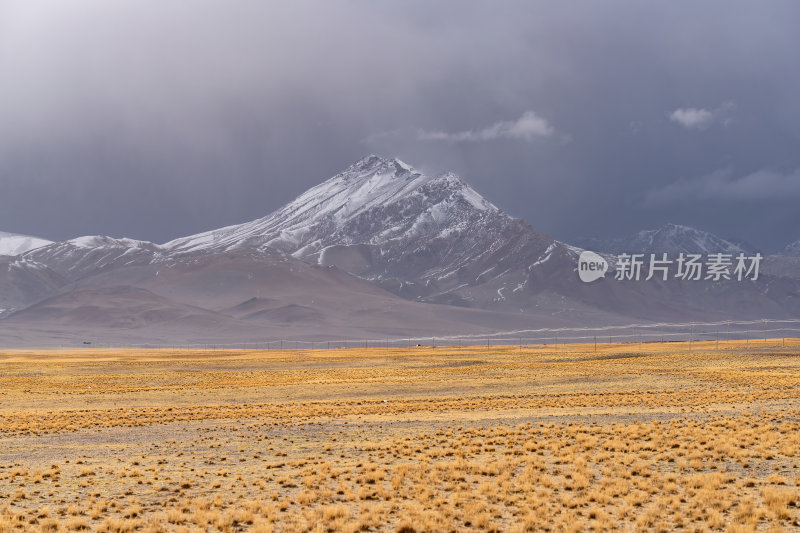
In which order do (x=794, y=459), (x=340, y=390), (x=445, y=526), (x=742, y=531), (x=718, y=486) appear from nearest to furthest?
(x=742, y=531) < (x=445, y=526) < (x=718, y=486) < (x=794, y=459) < (x=340, y=390)

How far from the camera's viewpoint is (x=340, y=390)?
6538cm

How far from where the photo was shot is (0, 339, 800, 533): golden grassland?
19.7 m

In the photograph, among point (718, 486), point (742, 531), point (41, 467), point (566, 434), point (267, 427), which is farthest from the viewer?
point (267, 427)

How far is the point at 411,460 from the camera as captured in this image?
28.5m

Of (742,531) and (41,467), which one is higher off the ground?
(742,531)

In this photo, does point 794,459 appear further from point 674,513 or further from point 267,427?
point 267,427

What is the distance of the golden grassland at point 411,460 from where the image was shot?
19688 mm

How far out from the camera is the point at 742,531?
57.2 ft

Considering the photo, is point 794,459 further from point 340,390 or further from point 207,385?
point 207,385

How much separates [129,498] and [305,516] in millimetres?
5835

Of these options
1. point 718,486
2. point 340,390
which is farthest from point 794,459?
point 340,390

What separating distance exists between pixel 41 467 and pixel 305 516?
1317cm

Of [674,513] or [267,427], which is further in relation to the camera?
[267,427]

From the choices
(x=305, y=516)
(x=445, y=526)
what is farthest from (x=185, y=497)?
(x=445, y=526)
